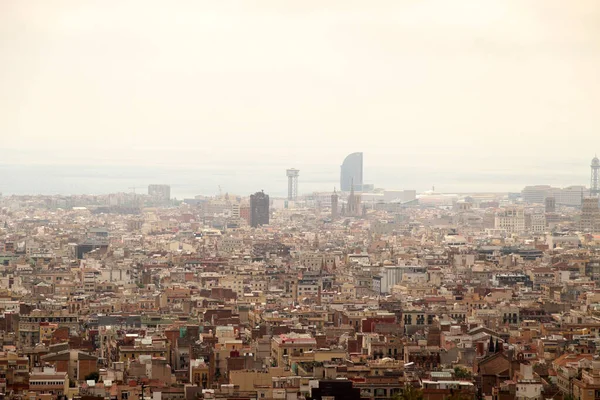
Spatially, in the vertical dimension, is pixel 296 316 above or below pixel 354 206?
below

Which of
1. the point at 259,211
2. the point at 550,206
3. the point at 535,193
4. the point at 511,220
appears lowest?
the point at 511,220

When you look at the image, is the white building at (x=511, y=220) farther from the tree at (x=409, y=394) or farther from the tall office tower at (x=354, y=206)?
the tree at (x=409, y=394)

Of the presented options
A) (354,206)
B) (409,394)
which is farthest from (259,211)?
(409,394)

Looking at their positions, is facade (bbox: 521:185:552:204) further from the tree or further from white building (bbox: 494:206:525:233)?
the tree

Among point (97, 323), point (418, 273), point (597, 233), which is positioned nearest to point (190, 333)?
point (97, 323)

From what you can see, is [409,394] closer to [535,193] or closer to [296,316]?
[296,316]

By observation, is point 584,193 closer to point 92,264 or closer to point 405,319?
point 92,264

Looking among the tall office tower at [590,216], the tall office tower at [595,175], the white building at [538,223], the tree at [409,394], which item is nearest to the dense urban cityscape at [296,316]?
the tree at [409,394]
